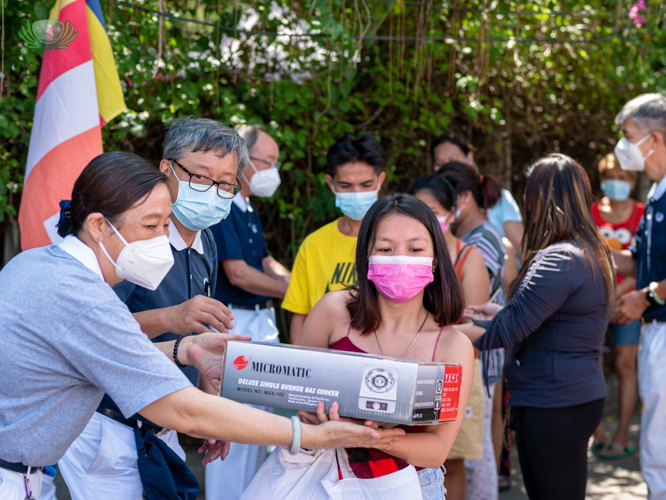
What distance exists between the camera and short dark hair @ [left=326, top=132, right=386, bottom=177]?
3.51 meters

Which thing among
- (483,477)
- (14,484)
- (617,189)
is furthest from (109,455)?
(617,189)

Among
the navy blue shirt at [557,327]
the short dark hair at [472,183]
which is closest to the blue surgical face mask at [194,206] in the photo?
the navy blue shirt at [557,327]

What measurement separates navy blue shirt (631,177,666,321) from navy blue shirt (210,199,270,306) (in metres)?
2.26

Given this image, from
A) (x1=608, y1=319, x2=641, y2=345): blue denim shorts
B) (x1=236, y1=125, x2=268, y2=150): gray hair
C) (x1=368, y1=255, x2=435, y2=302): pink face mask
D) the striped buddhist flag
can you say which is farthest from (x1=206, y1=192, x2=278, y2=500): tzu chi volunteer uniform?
(x1=608, y1=319, x2=641, y2=345): blue denim shorts

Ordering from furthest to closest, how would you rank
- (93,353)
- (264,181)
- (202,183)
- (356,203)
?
(264,181) → (356,203) → (202,183) → (93,353)

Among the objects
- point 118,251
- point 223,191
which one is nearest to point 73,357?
point 118,251

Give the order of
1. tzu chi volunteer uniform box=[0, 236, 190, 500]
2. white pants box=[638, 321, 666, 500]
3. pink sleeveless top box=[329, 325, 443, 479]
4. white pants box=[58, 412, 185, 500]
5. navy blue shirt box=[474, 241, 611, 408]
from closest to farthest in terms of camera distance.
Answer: tzu chi volunteer uniform box=[0, 236, 190, 500], pink sleeveless top box=[329, 325, 443, 479], white pants box=[58, 412, 185, 500], navy blue shirt box=[474, 241, 611, 408], white pants box=[638, 321, 666, 500]

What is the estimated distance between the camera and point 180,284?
2.50 meters

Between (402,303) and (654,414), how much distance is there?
1.95 m

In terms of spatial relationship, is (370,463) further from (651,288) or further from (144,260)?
(651,288)

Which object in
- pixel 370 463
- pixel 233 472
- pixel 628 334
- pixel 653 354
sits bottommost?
pixel 233 472

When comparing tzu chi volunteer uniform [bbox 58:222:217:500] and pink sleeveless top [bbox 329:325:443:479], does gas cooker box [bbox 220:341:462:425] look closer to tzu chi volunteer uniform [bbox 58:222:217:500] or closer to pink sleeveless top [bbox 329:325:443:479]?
pink sleeveless top [bbox 329:325:443:479]

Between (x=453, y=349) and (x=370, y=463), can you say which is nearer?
(x=370, y=463)

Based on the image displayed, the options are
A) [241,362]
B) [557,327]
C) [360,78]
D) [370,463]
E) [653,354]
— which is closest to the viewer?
[241,362]
